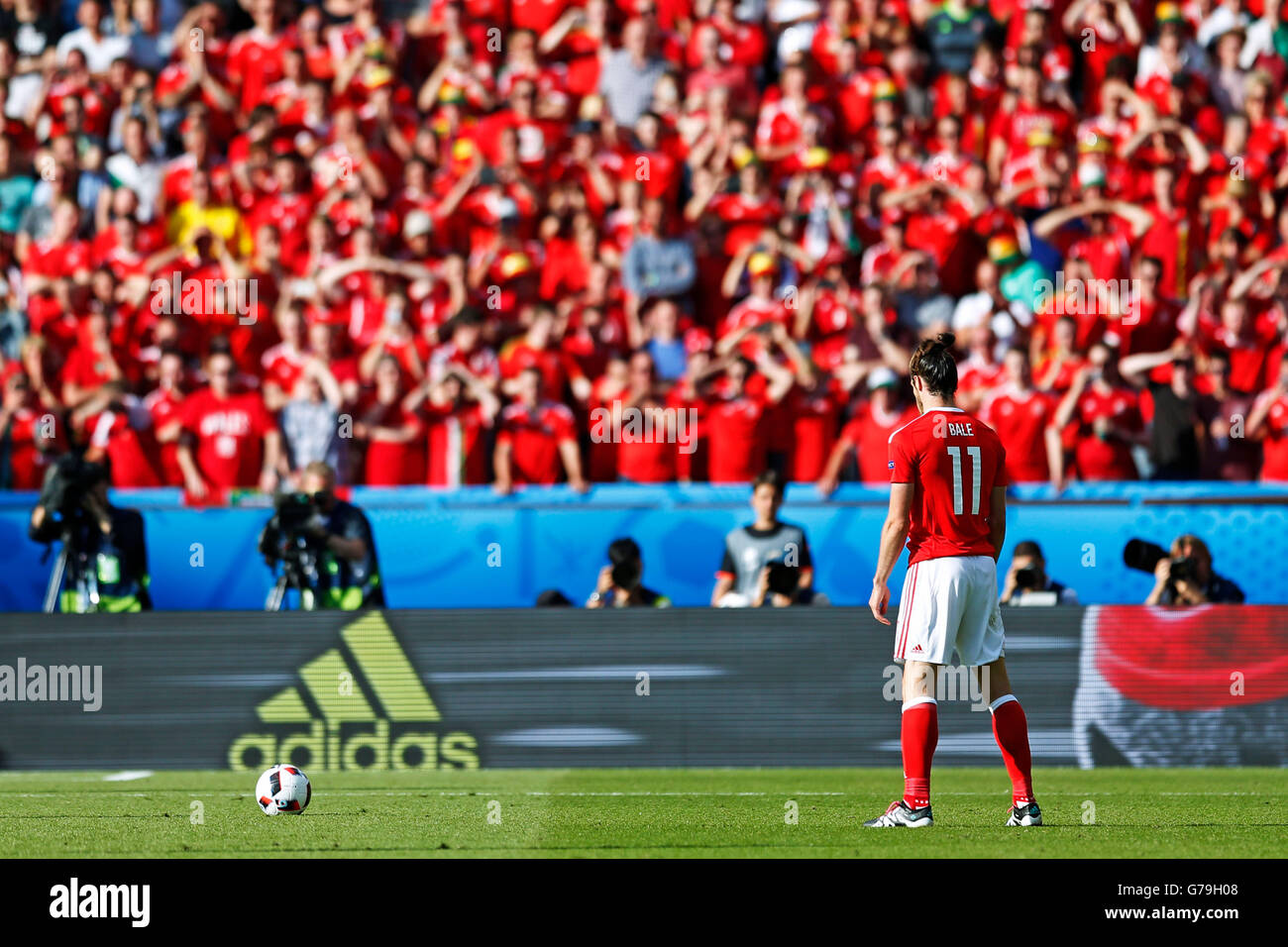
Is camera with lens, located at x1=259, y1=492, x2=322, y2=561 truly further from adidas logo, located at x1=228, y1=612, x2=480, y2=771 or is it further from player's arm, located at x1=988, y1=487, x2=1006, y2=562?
player's arm, located at x1=988, y1=487, x2=1006, y2=562

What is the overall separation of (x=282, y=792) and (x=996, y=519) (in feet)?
11.8

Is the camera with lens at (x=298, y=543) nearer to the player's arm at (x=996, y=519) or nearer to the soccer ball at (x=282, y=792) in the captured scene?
the soccer ball at (x=282, y=792)

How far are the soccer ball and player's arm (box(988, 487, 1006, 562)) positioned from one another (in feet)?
11.3

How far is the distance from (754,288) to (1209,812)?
25.8ft

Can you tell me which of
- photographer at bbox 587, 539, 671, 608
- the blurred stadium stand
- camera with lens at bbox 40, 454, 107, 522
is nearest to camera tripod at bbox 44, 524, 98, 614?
camera with lens at bbox 40, 454, 107, 522

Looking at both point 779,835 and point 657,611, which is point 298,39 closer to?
point 657,611

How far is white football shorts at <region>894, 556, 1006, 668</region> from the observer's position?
8.20 metres

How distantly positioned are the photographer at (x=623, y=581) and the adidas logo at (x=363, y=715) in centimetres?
144

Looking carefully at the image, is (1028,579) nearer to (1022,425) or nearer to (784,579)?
(784,579)

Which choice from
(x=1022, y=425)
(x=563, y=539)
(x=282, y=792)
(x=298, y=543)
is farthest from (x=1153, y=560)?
(x=282, y=792)

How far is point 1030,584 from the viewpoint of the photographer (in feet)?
43.2

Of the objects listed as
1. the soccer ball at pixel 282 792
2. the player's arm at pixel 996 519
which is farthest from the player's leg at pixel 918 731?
the soccer ball at pixel 282 792

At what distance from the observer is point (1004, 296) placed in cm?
1612
